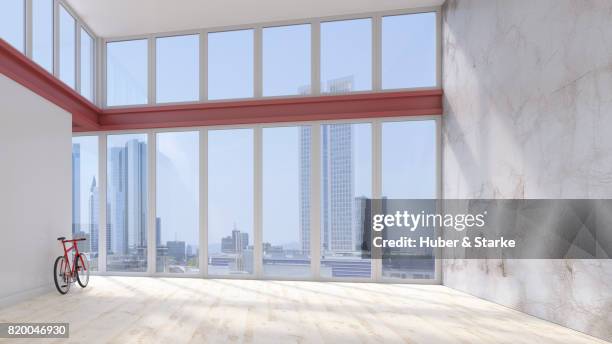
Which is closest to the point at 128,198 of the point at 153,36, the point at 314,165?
the point at 153,36

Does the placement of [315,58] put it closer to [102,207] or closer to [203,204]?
[203,204]

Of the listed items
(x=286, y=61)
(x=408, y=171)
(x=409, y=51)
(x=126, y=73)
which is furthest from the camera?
(x=126, y=73)

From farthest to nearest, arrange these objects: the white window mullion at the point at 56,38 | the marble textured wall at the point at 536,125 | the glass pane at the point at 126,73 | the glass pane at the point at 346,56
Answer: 1. the glass pane at the point at 126,73
2. the glass pane at the point at 346,56
3. the white window mullion at the point at 56,38
4. the marble textured wall at the point at 536,125

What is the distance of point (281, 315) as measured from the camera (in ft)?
12.5

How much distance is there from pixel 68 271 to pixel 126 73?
3.70 m

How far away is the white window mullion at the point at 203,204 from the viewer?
20.3 feet

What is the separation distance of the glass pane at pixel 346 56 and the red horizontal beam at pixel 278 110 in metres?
0.27

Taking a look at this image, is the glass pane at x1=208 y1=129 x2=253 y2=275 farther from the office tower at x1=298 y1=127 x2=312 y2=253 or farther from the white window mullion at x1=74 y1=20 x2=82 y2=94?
the white window mullion at x1=74 y1=20 x2=82 y2=94

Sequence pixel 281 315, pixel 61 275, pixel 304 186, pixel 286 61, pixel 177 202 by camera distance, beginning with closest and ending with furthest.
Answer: pixel 281 315 → pixel 61 275 → pixel 304 186 → pixel 286 61 → pixel 177 202

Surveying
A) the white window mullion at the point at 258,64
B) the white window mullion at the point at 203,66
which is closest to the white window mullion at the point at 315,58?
the white window mullion at the point at 258,64

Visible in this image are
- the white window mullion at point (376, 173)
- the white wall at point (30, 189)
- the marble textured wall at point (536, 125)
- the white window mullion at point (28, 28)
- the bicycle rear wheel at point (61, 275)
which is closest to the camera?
the marble textured wall at point (536, 125)

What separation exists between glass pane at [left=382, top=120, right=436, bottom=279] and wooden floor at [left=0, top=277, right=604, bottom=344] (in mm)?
416

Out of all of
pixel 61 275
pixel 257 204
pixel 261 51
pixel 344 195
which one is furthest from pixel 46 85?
pixel 344 195

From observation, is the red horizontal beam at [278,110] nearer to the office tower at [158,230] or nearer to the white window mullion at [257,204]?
the white window mullion at [257,204]
